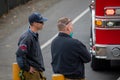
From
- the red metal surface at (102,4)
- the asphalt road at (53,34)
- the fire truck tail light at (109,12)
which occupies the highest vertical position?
the red metal surface at (102,4)

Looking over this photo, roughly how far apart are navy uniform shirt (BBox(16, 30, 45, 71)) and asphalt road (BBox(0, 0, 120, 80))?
12.3 ft

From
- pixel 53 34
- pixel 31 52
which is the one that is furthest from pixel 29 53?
pixel 53 34

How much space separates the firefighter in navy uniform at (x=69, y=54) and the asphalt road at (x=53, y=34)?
4.18 metres

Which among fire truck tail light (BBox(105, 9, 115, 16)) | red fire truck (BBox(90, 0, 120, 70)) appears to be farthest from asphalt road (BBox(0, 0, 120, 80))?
fire truck tail light (BBox(105, 9, 115, 16))

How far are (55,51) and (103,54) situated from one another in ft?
9.81

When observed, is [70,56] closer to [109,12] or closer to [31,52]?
[31,52]

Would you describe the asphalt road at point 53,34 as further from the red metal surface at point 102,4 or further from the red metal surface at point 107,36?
the red metal surface at point 102,4

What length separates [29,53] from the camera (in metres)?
8.09

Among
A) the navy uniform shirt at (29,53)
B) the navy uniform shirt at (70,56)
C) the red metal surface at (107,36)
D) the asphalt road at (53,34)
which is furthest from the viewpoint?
the asphalt road at (53,34)

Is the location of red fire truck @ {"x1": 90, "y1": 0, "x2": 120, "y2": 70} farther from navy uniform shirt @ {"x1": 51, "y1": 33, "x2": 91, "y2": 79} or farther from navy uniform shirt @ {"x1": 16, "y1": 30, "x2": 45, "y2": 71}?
navy uniform shirt @ {"x1": 51, "y1": 33, "x2": 91, "y2": 79}

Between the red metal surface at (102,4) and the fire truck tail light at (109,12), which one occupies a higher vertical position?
the red metal surface at (102,4)

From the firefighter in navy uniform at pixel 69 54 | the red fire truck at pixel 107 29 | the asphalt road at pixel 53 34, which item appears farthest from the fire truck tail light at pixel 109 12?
the firefighter in navy uniform at pixel 69 54

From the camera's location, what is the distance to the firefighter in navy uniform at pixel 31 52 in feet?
26.2

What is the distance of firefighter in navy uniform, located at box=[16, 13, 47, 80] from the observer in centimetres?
800
